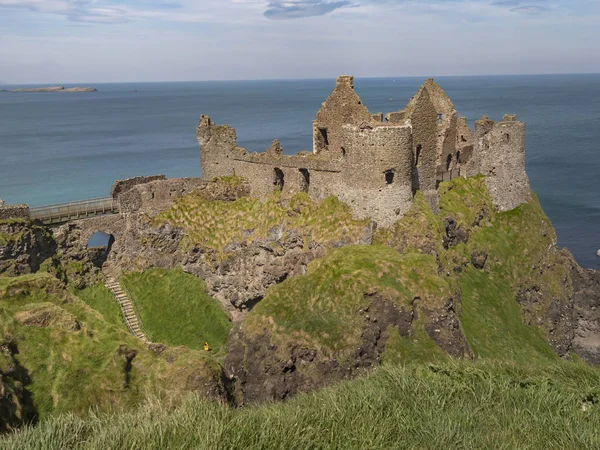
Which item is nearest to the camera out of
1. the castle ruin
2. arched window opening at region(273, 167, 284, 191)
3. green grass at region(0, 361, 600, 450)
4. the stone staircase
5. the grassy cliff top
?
green grass at region(0, 361, 600, 450)

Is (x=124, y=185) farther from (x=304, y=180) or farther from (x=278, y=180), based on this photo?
(x=304, y=180)

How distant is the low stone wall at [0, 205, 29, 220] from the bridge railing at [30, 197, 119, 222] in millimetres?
586

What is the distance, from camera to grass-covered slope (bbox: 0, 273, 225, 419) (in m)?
21.4

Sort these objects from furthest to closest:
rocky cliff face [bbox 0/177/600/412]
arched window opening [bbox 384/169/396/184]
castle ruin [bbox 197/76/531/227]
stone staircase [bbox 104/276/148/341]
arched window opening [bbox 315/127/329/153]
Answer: arched window opening [bbox 315/127/329/153]
stone staircase [bbox 104/276/148/341]
arched window opening [bbox 384/169/396/184]
castle ruin [bbox 197/76/531/227]
rocky cliff face [bbox 0/177/600/412]

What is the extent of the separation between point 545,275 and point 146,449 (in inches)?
1128

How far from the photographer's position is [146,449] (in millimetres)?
13641

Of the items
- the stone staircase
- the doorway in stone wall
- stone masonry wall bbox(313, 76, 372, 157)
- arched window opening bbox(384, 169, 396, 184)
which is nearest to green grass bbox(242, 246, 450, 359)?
arched window opening bbox(384, 169, 396, 184)

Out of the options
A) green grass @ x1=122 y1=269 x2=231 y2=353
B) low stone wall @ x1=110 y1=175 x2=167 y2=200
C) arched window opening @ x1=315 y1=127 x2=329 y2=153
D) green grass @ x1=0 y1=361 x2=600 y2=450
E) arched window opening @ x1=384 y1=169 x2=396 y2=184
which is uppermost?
arched window opening @ x1=315 y1=127 x2=329 y2=153

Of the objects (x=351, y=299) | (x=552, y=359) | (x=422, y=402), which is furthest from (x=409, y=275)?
(x=422, y=402)

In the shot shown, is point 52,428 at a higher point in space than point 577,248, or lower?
higher

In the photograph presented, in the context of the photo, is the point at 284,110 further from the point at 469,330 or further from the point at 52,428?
the point at 52,428

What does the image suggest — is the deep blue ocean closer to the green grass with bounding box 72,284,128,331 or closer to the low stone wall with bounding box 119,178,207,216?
the low stone wall with bounding box 119,178,207,216

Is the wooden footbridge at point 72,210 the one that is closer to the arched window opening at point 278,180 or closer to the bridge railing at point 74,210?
the bridge railing at point 74,210

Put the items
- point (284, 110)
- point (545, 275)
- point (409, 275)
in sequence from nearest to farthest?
point (409, 275) < point (545, 275) < point (284, 110)
